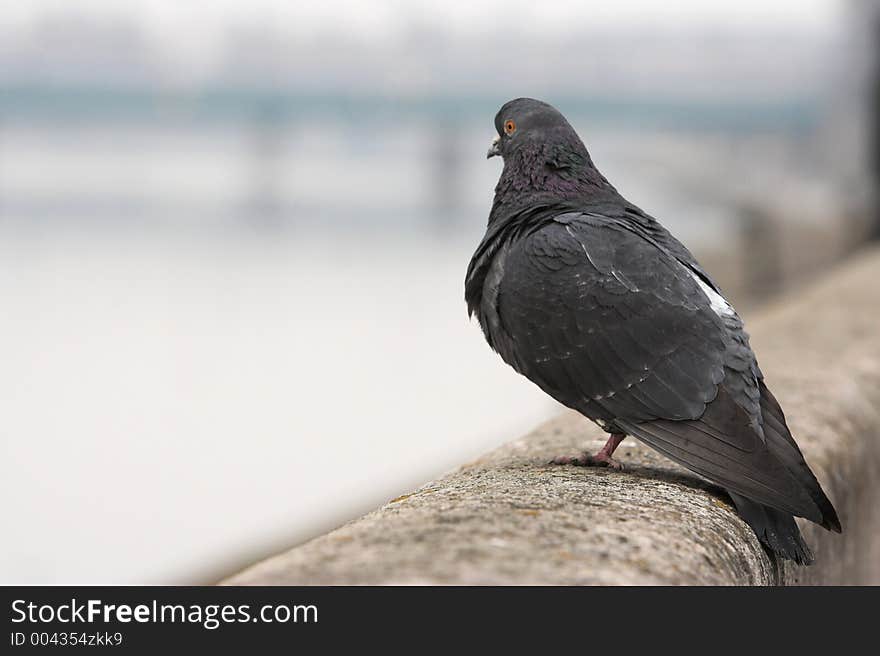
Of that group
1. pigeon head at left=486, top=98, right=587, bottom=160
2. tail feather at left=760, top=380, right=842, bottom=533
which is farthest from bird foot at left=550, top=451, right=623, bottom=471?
pigeon head at left=486, top=98, right=587, bottom=160

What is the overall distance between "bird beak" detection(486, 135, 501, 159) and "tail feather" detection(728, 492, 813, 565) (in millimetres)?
1865

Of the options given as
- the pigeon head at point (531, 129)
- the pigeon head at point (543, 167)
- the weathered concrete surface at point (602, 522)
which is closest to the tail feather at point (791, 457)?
the weathered concrete surface at point (602, 522)

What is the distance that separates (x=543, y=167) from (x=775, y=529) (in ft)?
5.49

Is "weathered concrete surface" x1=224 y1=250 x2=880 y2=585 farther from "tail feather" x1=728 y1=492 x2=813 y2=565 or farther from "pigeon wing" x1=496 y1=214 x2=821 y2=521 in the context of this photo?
"pigeon wing" x1=496 y1=214 x2=821 y2=521

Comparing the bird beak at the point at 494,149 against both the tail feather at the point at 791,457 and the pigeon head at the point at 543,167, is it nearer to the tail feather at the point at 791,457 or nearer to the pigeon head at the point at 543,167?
the pigeon head at the point at 543,167

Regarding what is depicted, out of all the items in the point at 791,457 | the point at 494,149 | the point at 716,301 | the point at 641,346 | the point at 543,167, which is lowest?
the point at 791,457

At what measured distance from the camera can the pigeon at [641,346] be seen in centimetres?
352

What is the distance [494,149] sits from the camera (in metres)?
4.79

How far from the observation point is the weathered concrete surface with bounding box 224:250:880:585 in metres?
2.58

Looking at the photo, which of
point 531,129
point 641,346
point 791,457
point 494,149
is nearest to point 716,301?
point 641,346

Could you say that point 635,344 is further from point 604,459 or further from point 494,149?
point 494,149

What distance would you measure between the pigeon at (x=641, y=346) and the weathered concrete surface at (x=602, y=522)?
16cm
